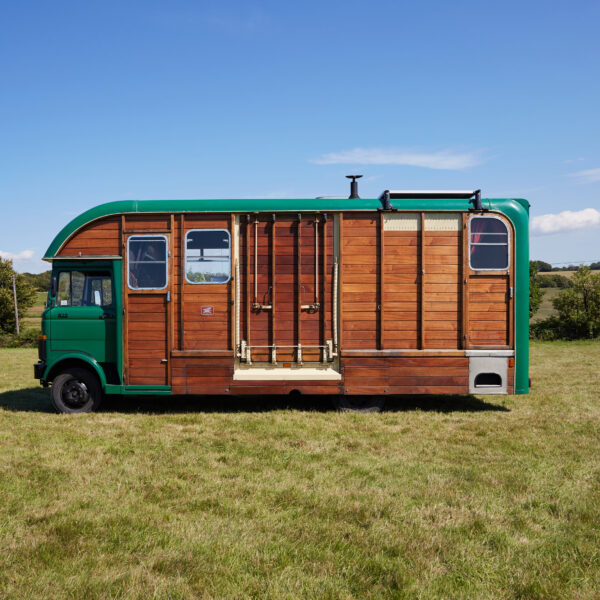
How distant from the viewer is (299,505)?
15.0 ft

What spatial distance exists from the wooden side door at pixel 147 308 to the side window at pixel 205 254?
1.13ft

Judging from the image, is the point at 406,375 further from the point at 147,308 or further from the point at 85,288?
the point at 85,288

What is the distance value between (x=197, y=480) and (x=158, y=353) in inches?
131

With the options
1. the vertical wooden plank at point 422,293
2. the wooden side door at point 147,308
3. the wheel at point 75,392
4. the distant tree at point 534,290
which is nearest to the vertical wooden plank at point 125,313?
the wooden side door at point 147,308

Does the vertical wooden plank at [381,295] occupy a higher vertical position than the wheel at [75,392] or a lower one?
higher

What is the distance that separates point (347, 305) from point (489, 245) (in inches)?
98.0

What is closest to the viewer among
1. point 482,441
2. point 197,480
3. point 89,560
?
point 89,560

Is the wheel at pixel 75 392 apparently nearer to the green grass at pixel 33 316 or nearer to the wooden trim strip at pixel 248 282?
the wooden trim strip at pixel 248 282

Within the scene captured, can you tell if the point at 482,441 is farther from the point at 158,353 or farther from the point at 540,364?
the point at 540,364

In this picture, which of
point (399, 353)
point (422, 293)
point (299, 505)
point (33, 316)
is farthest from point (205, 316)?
point (33, 316)

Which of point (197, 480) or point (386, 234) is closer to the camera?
point (197, 480)

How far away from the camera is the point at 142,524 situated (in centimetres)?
420

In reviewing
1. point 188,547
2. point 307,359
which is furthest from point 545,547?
point 307,359

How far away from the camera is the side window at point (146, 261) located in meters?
8.16
